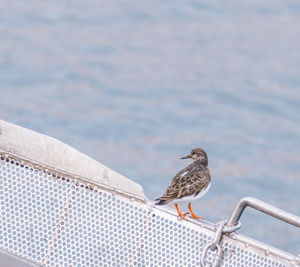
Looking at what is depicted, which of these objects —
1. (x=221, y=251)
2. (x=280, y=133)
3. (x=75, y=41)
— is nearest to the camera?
(x=221, y=251)

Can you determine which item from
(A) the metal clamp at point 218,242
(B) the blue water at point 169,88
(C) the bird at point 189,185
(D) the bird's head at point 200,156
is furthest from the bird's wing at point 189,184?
(B) the blue water at point 169,88

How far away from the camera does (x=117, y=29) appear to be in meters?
18.5

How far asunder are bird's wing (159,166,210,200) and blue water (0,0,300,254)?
542 centimetres

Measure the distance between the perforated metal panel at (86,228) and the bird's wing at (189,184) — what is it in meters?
1.28

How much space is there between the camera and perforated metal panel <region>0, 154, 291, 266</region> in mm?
4789

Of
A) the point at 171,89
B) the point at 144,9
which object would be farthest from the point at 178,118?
the point at 144,9

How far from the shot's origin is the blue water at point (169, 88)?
13.7 m

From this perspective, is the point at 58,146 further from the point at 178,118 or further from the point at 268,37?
the point at 268,37

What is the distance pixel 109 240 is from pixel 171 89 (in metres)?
11.3

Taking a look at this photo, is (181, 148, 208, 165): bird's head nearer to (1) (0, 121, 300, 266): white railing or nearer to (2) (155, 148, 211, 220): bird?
(2) (155, 148, 211, 220): bird

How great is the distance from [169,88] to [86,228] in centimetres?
1132

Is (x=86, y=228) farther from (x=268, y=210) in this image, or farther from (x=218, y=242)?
(x=268, y=210)

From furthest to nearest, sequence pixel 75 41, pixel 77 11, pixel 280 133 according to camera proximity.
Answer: pixel 77 11, pixel 75 41, pixel 280 133

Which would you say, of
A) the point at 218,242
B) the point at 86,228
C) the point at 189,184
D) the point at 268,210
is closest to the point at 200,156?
the point at 189,184
